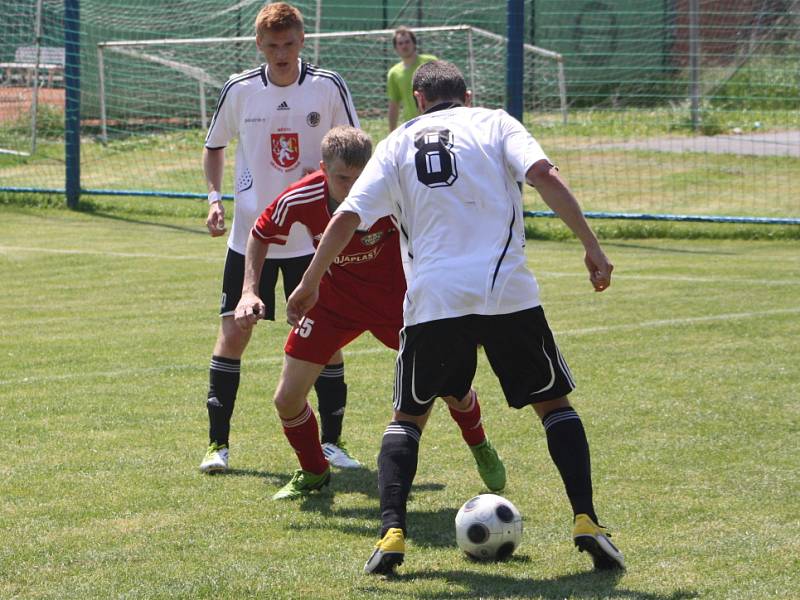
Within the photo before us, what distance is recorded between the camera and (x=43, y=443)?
6.08 metres

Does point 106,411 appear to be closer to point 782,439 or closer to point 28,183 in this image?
point 782,439

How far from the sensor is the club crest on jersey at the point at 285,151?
6.19m

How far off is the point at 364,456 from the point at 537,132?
12.2 metres

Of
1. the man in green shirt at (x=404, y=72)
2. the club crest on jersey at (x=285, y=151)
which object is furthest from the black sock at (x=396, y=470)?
the man in green shirt at (x=404, y=72)

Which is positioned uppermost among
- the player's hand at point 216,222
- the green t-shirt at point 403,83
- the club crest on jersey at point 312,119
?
the green t-shirt at point 403,83

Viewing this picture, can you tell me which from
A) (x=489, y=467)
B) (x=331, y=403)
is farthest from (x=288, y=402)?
(x=489, y=467)

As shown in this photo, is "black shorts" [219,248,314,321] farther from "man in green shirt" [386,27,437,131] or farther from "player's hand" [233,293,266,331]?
"man in green shirt" [386,27,437,131]

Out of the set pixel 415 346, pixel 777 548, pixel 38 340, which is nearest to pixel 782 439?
pixel 777 548

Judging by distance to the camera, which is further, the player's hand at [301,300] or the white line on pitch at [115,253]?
the white line on pitch at [115,253]

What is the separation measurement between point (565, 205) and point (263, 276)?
2.35 meters

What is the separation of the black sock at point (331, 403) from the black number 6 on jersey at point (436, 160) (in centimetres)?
198

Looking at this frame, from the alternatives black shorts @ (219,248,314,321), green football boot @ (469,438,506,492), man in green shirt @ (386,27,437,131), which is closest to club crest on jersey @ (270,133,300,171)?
black shorts @ (219,248,314,321)

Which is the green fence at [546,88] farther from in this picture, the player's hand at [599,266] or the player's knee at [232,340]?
the player's hand at [599,266]

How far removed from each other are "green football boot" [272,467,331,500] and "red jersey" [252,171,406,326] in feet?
2.33
